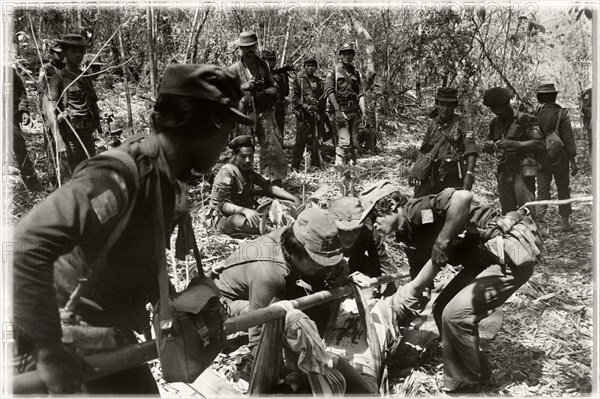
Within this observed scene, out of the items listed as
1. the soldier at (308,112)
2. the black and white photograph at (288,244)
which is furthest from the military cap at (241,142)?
the soldier at (308,112)

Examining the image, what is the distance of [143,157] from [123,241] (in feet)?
0.96

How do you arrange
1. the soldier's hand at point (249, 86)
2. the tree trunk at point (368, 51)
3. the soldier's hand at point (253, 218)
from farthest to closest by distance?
the tree trunk at point (368, 51) < the soldier's hand at point (249, 86) < the soldier's hand at point (253, 218)

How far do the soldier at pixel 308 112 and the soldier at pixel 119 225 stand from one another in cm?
728

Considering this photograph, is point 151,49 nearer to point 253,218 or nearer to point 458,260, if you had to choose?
point 253,218

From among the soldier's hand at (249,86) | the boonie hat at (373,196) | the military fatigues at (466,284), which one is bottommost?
the military fatigues at (466,284)

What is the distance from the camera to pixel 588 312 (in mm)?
4988

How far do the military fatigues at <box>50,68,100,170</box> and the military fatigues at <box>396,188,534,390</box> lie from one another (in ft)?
14.1

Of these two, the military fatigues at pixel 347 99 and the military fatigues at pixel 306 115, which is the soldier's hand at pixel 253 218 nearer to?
the military fatigues at pixel 347 99

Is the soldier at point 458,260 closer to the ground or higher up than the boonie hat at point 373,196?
closer to the ground

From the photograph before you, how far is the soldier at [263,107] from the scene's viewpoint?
7.87 metres

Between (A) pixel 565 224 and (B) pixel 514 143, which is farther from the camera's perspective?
(A) pixel 565 224

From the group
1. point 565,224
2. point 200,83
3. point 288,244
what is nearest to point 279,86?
point 565,224

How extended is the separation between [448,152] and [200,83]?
4687 millimetres

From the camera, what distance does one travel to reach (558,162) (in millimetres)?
7281
